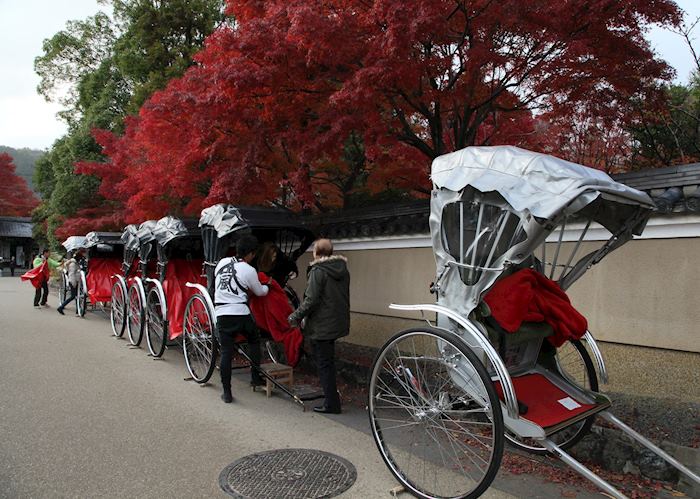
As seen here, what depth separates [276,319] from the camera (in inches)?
233

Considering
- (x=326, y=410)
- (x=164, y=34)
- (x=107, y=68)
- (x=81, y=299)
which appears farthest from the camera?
(x=107, y=68)

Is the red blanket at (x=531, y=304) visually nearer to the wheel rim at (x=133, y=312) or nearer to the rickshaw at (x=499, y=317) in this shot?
the rickshaw at (x=499, y=317)

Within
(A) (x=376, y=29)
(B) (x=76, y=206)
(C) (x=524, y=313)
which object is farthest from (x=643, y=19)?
(B) (x=76, y=206)

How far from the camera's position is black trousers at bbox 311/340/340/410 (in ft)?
17.1

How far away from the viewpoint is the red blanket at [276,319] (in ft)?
19.3

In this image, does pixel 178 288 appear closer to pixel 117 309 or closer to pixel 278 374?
pixel 117 309

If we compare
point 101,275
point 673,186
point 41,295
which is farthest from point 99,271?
point 673,186

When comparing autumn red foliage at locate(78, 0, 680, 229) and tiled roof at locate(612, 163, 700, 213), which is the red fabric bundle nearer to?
autumn red foliage at locate(78, 0, 680, 229)

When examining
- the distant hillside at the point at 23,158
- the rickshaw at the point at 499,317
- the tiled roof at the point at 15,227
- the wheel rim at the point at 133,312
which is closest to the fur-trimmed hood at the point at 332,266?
the rickshaw at the point at 499,317

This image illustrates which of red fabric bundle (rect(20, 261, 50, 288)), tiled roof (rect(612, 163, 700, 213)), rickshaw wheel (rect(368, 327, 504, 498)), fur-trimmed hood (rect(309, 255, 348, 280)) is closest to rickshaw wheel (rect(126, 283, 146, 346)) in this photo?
fur-trimmed hood (rect(309, 255, 348, 280))

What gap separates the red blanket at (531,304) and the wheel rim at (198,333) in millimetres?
3930

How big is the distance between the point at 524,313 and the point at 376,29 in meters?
3.69

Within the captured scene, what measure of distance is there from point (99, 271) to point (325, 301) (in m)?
9.66

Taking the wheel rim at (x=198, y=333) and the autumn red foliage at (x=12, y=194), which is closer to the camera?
the wheel rim at (x=198, y=333)
